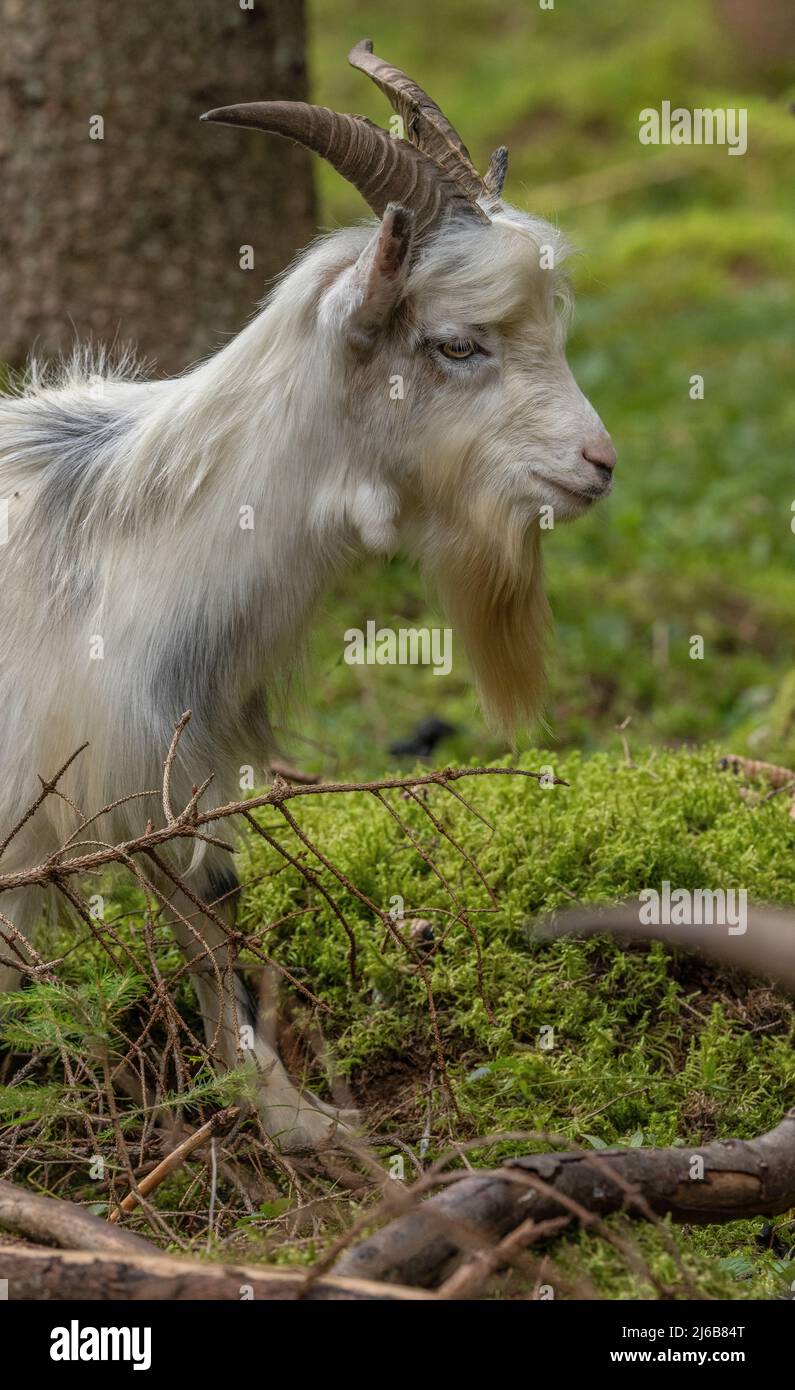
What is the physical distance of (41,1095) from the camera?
3.22 metres

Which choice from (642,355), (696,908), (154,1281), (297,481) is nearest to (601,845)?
(696,908)

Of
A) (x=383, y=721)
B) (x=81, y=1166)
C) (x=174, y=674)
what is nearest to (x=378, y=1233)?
(x=81, y=1166)

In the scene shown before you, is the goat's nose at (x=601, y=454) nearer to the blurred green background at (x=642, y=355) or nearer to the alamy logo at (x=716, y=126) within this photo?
the blurred green background at (x=642, y=355)

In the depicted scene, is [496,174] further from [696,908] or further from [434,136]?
[696,908]

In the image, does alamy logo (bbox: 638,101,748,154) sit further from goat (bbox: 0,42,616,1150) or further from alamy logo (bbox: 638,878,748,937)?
goat (bbox: 0,42,616,1150)

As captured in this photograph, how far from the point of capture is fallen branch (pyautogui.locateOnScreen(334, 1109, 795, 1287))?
95.6 inches

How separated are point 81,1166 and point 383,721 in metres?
3.31

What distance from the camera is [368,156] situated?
3334 mm

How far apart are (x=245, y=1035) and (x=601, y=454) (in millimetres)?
1698

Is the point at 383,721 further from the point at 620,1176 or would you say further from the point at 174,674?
the point at 620,1176

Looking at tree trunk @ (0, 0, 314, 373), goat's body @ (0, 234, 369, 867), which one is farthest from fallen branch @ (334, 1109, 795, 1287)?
tree trunk @ (0, 0, 314, 373)

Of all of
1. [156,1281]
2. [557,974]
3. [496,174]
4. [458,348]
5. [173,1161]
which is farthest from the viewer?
[557,974]
